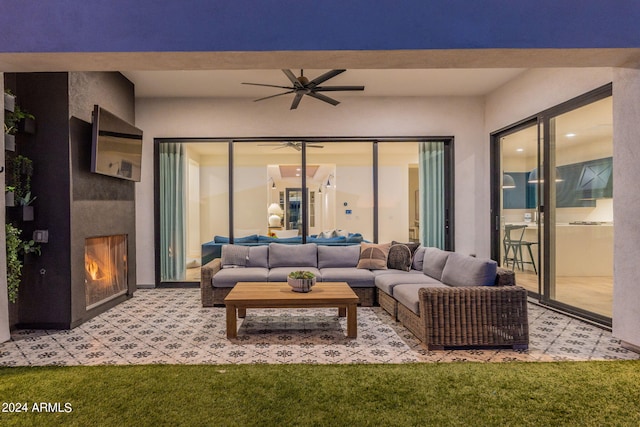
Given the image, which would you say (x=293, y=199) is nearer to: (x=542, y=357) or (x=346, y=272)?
(x=346, y=272)

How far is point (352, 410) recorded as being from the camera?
2305 millimetres

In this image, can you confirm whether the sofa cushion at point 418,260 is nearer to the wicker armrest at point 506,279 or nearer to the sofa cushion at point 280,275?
the sofa cushion at point 280,275

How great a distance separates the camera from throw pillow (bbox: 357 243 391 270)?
5.28 meters

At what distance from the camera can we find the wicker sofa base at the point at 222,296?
15.9ft

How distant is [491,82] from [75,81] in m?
5.64

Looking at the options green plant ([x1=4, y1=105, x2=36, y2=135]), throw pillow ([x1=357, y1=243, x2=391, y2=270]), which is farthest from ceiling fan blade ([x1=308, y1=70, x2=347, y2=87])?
green plant ([x1=4, y1=105, x2=36, y2=135])

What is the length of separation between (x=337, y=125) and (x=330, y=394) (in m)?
4.61

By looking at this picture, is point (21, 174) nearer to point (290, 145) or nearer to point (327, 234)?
point (290, 145)

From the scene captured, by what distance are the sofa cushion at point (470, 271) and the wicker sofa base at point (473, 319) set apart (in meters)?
0.28

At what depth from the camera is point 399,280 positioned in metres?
4.43

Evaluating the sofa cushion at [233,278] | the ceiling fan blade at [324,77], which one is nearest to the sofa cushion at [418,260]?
the sofa cushion at [233,278]

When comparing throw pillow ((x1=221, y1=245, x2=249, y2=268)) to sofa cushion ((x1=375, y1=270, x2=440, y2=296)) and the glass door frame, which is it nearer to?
sofa cushion ((x1=375, y1=270, x2=440, y2=296))

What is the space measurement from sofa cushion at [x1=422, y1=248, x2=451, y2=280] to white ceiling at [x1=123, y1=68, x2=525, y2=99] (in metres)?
2.51

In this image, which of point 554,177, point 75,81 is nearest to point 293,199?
point 75,81
